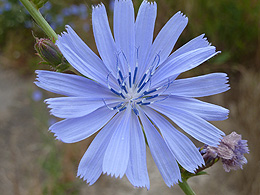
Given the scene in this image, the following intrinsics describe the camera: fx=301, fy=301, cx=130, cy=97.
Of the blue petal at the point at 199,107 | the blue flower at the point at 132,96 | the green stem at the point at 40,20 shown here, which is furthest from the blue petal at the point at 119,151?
the green stem at the point at 40,20

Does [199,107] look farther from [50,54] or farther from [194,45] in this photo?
[50,54]

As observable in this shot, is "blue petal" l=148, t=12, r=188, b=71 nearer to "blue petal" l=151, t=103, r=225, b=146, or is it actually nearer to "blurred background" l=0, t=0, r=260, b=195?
"blue petal" l=151, t=103, r=225, b=146

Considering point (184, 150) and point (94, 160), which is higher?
point (94, 160)

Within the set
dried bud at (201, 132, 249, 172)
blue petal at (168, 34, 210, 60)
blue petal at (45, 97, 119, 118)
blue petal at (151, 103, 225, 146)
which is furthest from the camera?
dried bud at (201, 132, 249, 172)

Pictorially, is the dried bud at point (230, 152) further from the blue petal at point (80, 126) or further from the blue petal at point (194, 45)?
the blue petal at point (80, 126)

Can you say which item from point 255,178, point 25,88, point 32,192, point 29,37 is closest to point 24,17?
point 29,37

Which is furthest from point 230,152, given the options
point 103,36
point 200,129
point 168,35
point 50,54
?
point 50,54

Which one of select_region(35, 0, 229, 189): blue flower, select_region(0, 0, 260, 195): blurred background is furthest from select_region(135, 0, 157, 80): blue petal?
select_region(0, 0, 260, 195): blurred background
